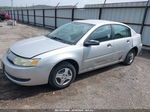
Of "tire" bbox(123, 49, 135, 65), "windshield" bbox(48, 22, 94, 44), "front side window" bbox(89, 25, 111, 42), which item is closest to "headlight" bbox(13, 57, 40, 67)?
"windshield" bbox(48, 22, 94, 44)

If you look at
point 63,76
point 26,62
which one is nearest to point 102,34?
point 63,76

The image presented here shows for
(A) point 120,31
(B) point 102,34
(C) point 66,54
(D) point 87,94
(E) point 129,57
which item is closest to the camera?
(C) point 66,54

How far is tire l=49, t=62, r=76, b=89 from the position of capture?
2840mm

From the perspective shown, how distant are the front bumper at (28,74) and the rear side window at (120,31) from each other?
7.76ft

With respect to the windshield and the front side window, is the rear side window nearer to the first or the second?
the front side window

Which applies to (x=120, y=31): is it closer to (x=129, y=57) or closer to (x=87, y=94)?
(x=129, y=57)

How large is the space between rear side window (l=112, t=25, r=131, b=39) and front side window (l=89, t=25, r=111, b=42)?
0.83 ft

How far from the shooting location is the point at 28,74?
2.56m

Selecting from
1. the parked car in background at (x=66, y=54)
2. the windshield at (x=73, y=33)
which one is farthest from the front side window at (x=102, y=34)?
the windshield at (x=73, y=33)

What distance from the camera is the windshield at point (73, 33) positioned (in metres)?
3.29

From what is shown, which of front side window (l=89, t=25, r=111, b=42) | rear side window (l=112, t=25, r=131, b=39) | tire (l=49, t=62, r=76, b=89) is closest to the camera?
tire (l=49, t=62, r=76, b=89)

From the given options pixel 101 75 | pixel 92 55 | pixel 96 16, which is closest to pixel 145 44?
pixel 96 16

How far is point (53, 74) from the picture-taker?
111 inches

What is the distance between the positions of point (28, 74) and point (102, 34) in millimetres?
2194
